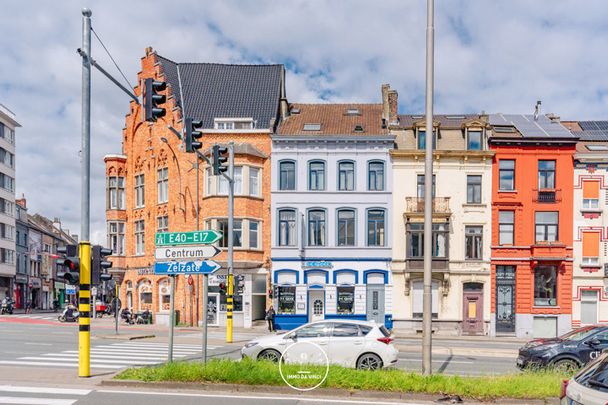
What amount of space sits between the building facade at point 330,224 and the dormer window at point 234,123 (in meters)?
2.34

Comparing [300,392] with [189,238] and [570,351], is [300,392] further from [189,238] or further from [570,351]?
[570,351]

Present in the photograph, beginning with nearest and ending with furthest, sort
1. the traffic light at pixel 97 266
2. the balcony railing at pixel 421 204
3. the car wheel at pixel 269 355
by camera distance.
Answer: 1. the traffic light at pixel 97 266
2. the car wheel at pixel 269 355
3. the balcony railing at pixel 421 204

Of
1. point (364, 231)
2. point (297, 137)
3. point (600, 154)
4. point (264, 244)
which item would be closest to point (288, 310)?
point (264, 244)

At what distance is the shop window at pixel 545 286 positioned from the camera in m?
33.2

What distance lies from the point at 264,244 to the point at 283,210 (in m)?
2.37

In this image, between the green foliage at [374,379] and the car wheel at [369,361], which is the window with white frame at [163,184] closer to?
the car wheel at [369,361]

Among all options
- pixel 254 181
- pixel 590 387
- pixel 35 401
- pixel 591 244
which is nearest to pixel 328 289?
pixel 254 181

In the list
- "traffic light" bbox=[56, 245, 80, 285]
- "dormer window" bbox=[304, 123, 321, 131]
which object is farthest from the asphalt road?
"dormer window" bbox=[304, 123, 321, 131]

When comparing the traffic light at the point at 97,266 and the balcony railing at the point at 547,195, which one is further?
the balcony railing at the point at 547,195

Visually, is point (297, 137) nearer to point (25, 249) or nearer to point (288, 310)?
point (288, 310)

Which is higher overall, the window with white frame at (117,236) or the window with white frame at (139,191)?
the window with white frame at (139,191)

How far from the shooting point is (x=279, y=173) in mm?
34938

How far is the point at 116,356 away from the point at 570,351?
42.6 ft

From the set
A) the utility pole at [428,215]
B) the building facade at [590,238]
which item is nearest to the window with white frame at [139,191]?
the building facade at [590,238]
